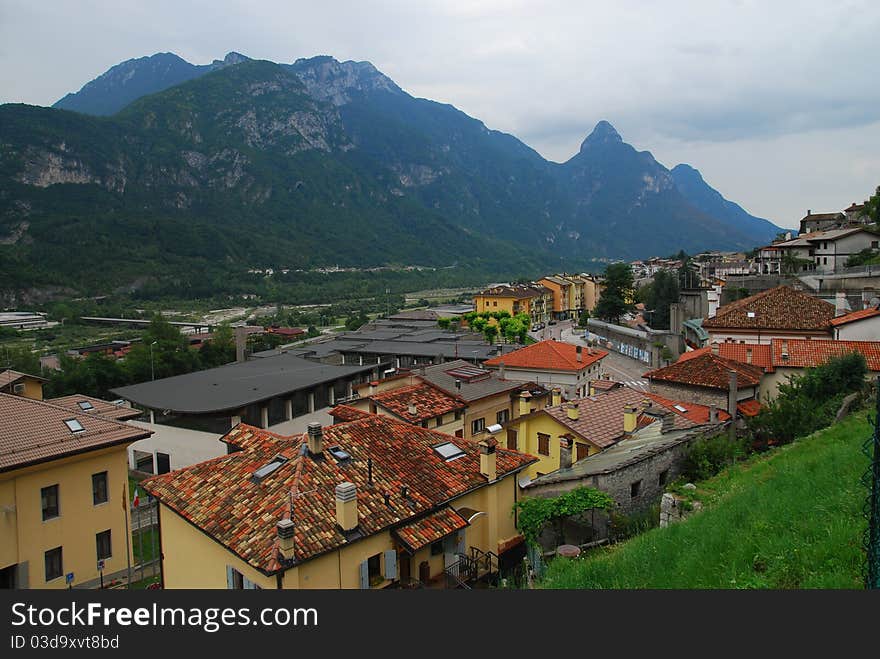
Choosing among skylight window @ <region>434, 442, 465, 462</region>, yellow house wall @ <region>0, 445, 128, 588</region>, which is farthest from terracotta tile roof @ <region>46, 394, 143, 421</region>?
skylight window @ <region>434, 442, 465, 462</region>

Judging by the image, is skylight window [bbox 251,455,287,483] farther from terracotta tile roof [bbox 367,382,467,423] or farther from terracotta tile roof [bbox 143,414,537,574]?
terracotta tile roof [bbox 367,382,467,423]

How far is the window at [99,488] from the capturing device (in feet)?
60.2

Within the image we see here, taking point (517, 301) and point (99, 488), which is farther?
point (517, 301)

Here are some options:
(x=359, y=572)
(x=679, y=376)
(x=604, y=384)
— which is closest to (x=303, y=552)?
(x=359, y=572)

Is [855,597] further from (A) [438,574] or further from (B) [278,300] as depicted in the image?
(B) [278,300]

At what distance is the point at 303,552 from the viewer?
33.4 feet

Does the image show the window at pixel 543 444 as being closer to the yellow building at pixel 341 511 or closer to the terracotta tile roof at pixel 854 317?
the yellow building at pixel 341 511

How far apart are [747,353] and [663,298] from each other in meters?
37.3

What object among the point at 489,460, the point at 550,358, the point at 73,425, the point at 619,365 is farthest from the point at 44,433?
the point at 619,365

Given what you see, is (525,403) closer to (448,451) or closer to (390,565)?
(448,451)

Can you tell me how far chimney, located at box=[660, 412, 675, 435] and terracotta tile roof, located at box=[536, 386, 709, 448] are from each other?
241mm

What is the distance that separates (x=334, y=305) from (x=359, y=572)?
117m

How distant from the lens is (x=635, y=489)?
15.1 meters

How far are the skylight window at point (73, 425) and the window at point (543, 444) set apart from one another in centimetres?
1421
